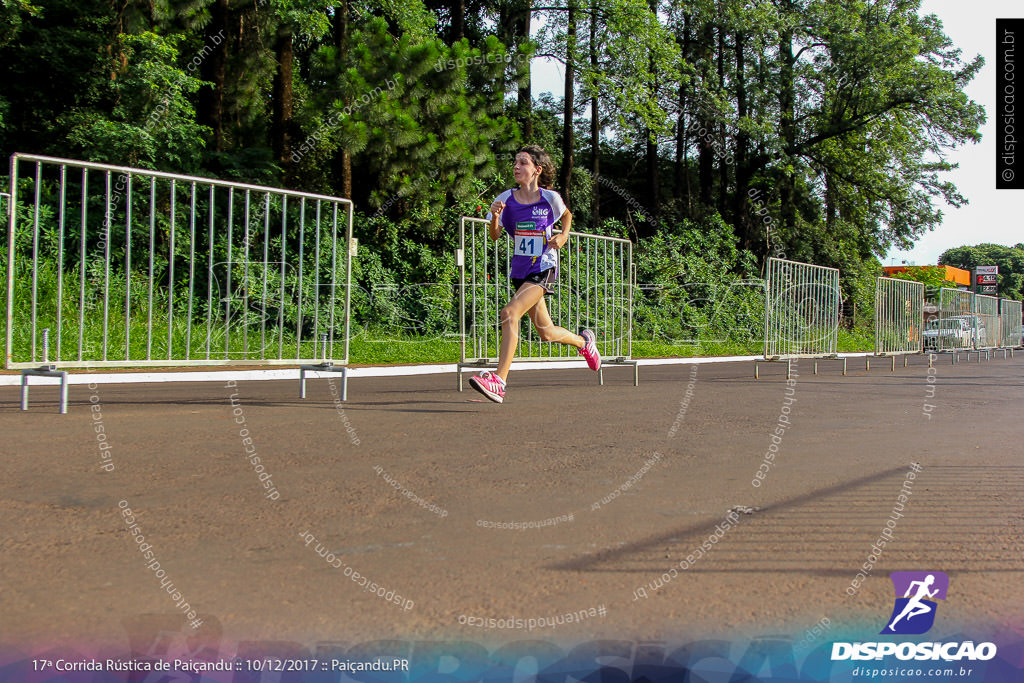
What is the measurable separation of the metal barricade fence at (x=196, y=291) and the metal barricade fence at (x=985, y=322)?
25932 millimetres

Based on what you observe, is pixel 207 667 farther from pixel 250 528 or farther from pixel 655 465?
pixel 655 465

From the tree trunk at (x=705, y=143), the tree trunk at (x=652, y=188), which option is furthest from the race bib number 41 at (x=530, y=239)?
the tree trunk at (x=652, y=188)

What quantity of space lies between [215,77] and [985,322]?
2518 cm

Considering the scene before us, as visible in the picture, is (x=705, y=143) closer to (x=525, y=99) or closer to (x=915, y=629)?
(x=525, y=99)

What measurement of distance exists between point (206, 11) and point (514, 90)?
290 inches

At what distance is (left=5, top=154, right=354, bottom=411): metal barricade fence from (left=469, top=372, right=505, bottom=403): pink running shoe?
1620mm

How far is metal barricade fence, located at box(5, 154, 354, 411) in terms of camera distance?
7.78 meters

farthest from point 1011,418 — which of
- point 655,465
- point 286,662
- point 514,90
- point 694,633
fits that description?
point 514,90

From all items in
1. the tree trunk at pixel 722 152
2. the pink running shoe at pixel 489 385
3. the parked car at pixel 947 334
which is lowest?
the pink running shoe at pixel 489 385

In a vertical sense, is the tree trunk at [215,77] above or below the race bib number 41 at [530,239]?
Result: above

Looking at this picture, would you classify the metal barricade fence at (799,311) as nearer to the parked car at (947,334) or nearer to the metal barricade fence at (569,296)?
the metal barricade fence at (569,296)

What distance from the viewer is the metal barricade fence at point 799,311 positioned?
15984 millimetres

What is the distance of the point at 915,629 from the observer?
2533mm

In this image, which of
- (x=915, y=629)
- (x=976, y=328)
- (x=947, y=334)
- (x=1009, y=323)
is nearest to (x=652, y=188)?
(x=976, y=328)
